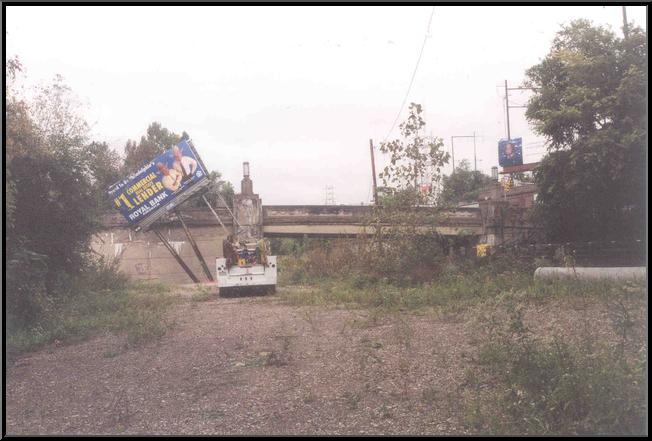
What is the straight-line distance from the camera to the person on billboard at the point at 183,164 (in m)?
24.5

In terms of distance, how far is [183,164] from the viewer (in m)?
24.6

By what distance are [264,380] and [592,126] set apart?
56.2 feet

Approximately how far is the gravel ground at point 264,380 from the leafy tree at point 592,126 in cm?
1040

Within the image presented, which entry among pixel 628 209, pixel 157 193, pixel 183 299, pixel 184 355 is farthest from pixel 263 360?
pixel 157 193

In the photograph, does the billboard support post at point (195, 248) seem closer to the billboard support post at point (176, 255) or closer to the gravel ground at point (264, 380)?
the billboard support post at point (176, 255)

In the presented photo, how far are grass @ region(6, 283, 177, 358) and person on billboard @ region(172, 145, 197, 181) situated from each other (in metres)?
9.91

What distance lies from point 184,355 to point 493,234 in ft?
75.5

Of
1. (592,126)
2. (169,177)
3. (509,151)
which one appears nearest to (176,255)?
(169,177)

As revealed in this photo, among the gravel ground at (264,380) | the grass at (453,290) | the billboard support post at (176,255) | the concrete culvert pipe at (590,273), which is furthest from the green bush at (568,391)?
the billboard support post at (176,255)

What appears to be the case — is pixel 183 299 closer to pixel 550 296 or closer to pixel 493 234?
pixel 550 296

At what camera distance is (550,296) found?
11242mm

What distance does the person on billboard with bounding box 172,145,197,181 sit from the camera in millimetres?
24531

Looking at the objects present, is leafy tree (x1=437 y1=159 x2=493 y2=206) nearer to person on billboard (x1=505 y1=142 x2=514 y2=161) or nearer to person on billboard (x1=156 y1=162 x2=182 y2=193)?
person on billboard (x1=505 y1=142 x2=514 y2=161)

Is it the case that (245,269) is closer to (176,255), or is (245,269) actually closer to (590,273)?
(590,273)
